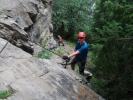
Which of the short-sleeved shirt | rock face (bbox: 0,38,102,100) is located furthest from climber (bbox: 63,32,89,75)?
rock face (bbox: 0,38,102,100)

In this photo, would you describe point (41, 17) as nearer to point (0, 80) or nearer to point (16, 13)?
point (16, 13)

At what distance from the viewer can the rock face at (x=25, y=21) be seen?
34.7 feet

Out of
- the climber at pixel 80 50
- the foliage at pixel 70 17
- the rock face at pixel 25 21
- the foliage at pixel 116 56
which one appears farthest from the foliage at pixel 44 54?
the foliage at pixel 70 17

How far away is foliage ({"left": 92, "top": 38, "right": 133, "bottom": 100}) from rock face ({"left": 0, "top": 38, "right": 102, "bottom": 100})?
66.5 inches

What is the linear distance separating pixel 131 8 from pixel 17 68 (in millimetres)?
3924

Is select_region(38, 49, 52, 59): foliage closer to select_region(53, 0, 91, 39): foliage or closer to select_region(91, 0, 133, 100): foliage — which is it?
select_region(91, 0, 133, 100): foliage

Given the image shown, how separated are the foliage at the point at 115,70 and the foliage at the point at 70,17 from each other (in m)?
13.4

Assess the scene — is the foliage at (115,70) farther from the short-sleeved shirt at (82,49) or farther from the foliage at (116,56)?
the short-sleeved shirt at (82,49)

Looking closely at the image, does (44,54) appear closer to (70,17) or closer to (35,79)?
(35,79)

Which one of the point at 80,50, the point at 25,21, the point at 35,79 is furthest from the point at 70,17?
the point at 35,79

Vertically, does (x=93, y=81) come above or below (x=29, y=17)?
below

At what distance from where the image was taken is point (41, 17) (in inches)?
622

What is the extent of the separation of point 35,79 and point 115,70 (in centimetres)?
443

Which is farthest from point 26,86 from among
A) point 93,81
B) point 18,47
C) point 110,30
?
point 93,81
